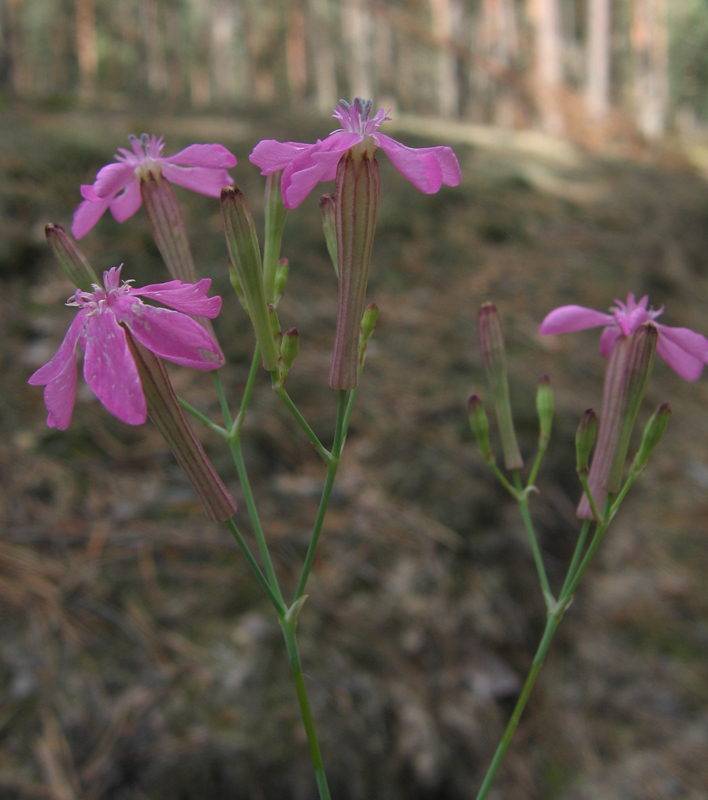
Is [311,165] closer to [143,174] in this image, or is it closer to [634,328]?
[143,174]

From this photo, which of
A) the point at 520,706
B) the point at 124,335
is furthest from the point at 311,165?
the point at 520,706

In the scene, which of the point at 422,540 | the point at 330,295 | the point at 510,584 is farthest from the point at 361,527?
the point at 330,295

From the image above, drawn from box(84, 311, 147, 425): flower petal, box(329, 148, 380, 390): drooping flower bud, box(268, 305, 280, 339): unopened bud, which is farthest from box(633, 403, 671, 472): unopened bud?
box(84, 311, 147, 425): flower petal

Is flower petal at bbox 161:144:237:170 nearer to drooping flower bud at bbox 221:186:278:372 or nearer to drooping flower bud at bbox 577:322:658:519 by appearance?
drooping flower bud at bbox 221:186:278:372

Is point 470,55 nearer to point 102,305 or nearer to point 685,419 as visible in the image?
point 685,419

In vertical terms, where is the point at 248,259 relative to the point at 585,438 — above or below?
above

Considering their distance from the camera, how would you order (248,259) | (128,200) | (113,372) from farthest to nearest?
(128,200) < (248,259) < (113,372)

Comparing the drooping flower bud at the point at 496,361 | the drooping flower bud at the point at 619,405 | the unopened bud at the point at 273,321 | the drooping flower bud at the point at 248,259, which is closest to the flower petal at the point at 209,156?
the drooping flower bud at the point at 248,259
